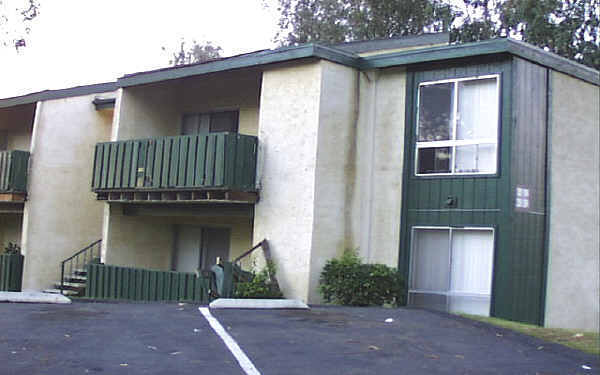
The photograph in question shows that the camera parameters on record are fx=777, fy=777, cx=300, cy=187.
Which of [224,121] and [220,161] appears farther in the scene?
[224,121]

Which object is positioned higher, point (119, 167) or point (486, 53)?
point (486, 53)

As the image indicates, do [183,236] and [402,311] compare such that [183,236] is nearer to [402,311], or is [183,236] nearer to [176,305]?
[176,305]

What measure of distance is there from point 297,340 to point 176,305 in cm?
414

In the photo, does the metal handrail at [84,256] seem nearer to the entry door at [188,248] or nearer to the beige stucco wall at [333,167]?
the entry door at [188,248]

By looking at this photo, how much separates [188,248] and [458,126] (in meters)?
8.95

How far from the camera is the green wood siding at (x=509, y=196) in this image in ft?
49.4

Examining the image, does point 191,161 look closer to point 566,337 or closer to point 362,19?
point 566,337

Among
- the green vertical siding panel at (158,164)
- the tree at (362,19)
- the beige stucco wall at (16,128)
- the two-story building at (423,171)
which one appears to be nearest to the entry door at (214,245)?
the two-story building at (423,171)

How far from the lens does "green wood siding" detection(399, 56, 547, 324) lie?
1505 centimetres

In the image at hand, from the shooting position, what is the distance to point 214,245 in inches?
827

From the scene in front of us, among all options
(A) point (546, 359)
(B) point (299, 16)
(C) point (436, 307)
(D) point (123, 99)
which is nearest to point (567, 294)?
(C) point (436, 307)

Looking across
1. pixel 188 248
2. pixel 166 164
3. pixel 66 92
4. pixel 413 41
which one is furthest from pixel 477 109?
pixel 66 92

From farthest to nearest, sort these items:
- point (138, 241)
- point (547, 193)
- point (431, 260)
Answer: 1. point (138, 241)
2. point (431, 260)
3. point (547, 193)

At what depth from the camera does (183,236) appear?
2173 centimetres
